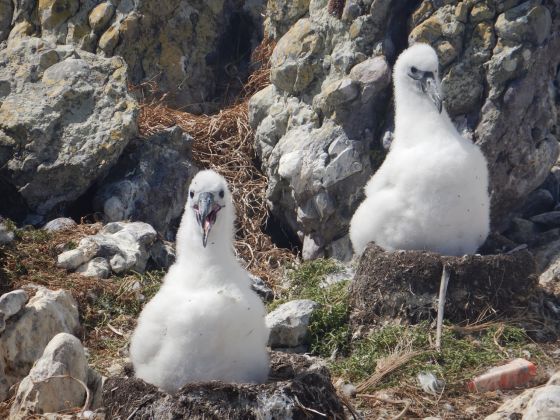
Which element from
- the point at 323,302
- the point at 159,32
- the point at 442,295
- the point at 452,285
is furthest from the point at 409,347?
the point at 159,32

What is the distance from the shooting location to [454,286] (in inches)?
335

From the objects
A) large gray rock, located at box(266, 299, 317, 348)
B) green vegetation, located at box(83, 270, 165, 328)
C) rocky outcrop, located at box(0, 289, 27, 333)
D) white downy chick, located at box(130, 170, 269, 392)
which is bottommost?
green vegetation, located at box(83, 270, 165, 328)

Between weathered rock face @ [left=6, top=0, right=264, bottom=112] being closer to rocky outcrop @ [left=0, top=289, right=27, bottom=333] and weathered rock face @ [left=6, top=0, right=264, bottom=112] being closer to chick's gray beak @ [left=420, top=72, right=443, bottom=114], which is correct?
chick's gray beak @ [left=420, top=72, right=443, bottom=114]

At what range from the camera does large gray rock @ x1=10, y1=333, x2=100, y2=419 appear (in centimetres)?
717

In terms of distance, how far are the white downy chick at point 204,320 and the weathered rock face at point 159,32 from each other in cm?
593

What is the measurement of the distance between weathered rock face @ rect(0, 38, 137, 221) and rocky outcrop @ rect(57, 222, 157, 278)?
0.89m

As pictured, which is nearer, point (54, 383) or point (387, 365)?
point (54, 383)

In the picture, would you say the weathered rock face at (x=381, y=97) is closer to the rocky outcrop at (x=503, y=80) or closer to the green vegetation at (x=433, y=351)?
the rocky outcrop at (x=503, y=80)

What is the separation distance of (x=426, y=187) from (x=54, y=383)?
330 centimetres

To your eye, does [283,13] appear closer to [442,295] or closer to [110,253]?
A: [110,253]

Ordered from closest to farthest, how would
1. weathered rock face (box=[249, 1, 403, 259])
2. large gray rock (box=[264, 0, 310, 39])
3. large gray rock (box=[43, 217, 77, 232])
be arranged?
large gray rock (box=[43, 217, 77, 232]) < weathered rock face (box=[249, 1, 403, 259]) < large gray rock (box=[264, 0, 310, 39])

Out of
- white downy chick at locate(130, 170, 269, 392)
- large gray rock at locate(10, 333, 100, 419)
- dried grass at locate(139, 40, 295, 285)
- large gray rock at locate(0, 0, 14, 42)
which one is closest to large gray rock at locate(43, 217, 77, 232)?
dried grass at locate(139, 40, 295, 285)

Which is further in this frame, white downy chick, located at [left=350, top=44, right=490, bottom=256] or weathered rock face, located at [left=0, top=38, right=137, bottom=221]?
weathered rock face, located at [left=0, top=38, right=137, bottom=221]

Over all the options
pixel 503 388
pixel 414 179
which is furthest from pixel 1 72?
pixel 503 388
